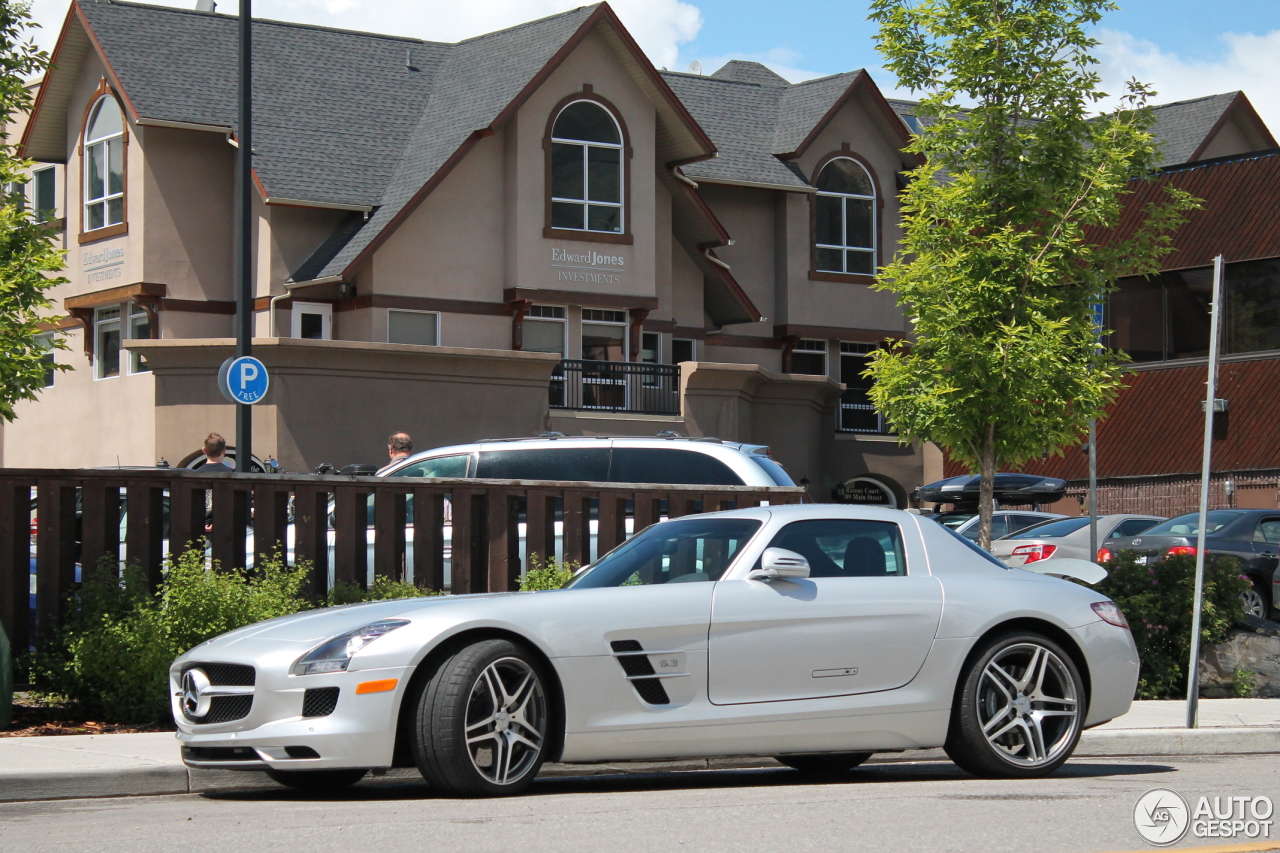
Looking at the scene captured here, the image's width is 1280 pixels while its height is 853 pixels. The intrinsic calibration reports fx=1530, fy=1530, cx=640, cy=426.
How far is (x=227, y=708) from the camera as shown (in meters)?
7.46

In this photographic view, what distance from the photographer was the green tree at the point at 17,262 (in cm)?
1132

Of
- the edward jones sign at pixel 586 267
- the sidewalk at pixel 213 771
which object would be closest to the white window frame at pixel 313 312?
the edward jones sign at pixel 586 267

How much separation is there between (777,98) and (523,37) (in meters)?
7.98

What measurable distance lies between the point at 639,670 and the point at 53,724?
15.7ft

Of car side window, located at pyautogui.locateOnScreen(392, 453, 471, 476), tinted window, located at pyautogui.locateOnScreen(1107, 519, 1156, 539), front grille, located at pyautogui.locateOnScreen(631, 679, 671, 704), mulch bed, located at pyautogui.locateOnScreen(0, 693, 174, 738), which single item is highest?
car side window, located at pyautogui.locateOnScreen(392, 453, 471, 476)

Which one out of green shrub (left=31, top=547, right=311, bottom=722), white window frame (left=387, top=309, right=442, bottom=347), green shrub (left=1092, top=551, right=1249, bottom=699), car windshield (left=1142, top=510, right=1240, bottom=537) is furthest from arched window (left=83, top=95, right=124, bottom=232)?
green shrub (left=1092, top=551, right=1249, bottom=699)

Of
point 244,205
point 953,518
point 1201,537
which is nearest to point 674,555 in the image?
point 1201,537

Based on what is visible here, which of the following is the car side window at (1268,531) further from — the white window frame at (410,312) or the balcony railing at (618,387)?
the white window frame at (410,312)

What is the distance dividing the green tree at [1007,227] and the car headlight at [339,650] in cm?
818

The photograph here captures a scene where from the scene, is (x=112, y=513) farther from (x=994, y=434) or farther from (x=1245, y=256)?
(x=1245, y=256)

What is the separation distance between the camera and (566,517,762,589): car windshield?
8.11 m

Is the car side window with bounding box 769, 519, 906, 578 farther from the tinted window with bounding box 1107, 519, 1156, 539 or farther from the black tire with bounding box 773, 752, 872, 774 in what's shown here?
the tinted window with bounding box 1107, 519, 1156, 539

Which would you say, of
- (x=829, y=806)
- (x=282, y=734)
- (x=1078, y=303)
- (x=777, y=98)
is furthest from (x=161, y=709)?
(x=777, y=98)

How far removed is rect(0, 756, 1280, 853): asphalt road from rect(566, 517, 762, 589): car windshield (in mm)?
1103
